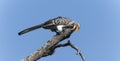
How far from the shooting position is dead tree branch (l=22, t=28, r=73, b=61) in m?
4.11

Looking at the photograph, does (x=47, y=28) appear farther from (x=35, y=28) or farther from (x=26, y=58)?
(x=26, y=58)

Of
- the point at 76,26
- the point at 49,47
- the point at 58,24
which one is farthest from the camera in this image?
the point at 58,24

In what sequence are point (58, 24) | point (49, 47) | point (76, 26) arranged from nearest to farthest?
point (49, 47)
point (76, 26)
point (58, 24)

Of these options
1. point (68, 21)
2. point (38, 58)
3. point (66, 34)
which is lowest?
point (38, 58)

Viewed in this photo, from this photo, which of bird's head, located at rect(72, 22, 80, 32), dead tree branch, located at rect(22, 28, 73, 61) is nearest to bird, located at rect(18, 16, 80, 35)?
bird's head, located at rect(72, 22, 80, 32)

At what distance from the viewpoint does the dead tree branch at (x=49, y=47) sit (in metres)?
4.11

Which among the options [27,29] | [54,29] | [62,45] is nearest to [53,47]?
[62,45]

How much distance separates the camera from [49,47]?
4.25 meters

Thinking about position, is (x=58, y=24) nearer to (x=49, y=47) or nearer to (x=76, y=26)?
(x=76, y=26)

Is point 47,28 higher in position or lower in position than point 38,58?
higher

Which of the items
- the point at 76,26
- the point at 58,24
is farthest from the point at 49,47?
the point at 58,24

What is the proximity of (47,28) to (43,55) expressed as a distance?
1.01 meters

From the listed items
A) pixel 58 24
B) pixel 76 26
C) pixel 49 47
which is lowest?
pixel 49 47

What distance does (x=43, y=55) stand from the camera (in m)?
4.20
